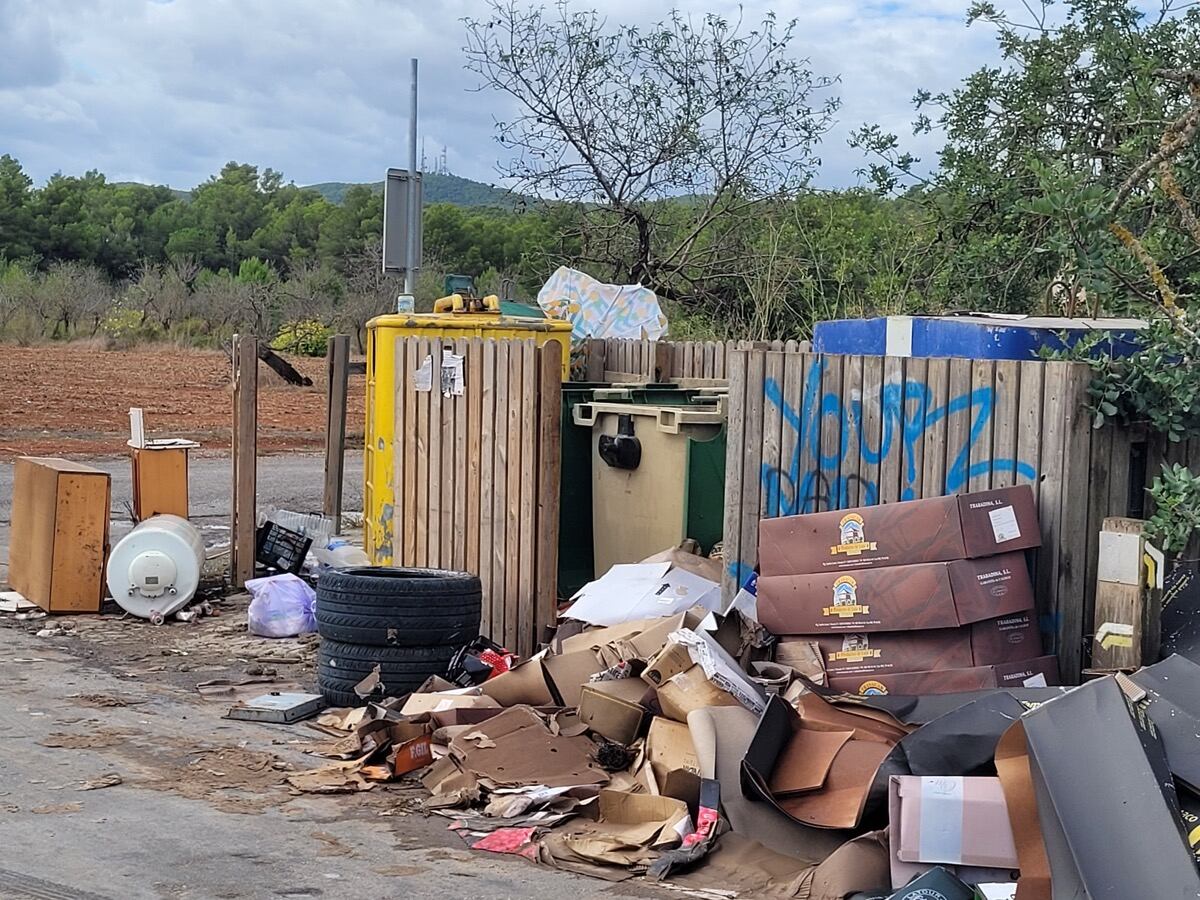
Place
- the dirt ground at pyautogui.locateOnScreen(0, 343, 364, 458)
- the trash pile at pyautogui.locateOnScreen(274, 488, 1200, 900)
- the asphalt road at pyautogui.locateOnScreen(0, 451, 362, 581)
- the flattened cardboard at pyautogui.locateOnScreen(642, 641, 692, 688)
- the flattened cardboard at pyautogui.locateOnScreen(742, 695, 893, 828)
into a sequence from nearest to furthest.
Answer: the trash pile at pyautogui.locateOnScreen(274, 488, 1200, 900), the flattened cardboard at pyautogui.locateOnScreen(742, 695, 893, 828), the flattened cardboard at pyautogui.locateOnScreen(642, 641, 692, 688), the asphalt road at pyautogui.locateOnScreen(0, 451, 362, 581), the dirt ground at pyautogui.locateOnScreen(0, 343, 364, 458)

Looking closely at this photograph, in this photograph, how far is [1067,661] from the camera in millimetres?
6055

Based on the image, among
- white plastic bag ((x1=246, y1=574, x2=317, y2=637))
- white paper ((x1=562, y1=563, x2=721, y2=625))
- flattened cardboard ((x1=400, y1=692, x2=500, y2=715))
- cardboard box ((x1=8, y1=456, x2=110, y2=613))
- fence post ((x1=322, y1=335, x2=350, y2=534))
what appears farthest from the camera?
fence post ((x1=322, y1=335, x2=350, y2=534))

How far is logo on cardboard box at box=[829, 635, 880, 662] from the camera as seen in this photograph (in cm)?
596

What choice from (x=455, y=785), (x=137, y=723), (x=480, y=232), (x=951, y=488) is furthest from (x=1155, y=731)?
(x=480, y=232)

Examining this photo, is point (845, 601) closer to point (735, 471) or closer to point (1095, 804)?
point (735, 471)

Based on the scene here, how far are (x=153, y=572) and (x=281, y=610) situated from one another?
3.58 ft

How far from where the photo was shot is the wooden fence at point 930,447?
5969 millimetres

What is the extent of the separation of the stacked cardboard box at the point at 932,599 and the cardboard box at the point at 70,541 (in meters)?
5.58

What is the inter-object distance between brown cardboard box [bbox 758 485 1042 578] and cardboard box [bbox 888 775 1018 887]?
1.42m

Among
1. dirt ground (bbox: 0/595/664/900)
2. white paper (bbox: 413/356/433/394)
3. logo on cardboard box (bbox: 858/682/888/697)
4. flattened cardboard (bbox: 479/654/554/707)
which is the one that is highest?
white paper (bbox: 413/356/433/394)

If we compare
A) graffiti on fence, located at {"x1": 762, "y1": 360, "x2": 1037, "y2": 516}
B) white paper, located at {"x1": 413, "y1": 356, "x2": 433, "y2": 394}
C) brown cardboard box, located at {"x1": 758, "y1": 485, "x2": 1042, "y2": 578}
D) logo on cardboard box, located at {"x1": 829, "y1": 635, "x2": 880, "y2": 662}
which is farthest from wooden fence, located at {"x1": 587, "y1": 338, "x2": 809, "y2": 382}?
logo on cardboard box, located at {"x1": 829, "y1": 635, "x2": 880, "y2": 662}

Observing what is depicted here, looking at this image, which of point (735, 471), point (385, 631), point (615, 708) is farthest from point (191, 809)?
point (735, 471)

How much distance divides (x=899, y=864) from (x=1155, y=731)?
36.6 inches

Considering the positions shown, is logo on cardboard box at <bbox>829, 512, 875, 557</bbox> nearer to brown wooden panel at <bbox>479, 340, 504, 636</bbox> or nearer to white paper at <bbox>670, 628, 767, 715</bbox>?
white paper at <bbox>670, 628, 767, 715</bbox>
